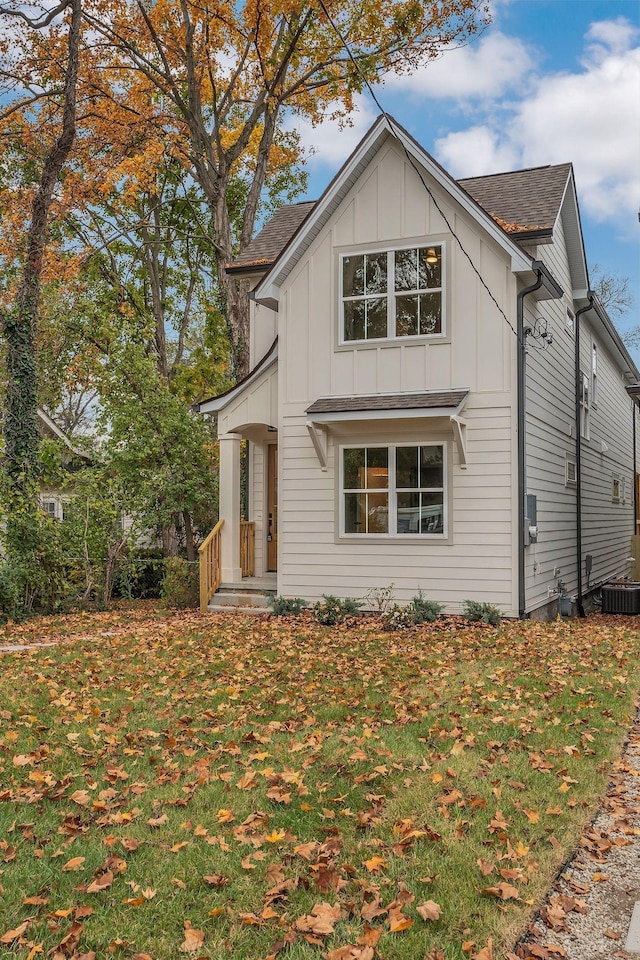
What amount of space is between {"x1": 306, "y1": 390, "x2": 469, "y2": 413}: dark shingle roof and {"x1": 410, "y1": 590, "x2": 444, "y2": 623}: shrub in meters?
2.83

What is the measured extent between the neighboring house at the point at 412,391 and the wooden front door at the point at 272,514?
2.25 feet

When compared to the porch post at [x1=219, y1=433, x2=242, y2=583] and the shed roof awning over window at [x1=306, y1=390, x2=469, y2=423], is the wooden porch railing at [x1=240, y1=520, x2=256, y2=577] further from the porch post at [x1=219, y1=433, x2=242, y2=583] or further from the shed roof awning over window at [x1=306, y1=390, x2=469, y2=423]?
the shed roof awning over window at [x1=306, y1=390, x2=469, y2=423]

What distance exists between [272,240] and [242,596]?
24.3 feet

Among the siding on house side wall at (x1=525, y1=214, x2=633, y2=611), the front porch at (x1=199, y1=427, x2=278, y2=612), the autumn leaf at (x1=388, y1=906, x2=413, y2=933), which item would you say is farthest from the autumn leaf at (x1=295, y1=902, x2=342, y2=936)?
the front porch at (x1=199, y1=427, x2=278, y2=612)

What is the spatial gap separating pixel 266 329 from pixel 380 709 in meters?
10.5

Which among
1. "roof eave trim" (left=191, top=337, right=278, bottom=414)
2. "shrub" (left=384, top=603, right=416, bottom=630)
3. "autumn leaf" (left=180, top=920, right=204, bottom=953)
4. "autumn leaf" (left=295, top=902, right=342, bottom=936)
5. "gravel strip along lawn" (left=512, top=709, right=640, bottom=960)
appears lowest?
"gravel strip along lawn" (left=512, top=709, right=640, bottom=960)

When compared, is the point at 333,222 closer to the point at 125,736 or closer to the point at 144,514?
the point at 144,514

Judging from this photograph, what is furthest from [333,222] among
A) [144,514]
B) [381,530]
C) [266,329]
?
[144,514]

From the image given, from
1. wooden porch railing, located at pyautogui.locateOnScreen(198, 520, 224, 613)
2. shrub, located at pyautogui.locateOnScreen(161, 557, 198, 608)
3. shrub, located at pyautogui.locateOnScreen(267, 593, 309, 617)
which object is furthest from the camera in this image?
shrub, located at pyautogui.locateOnScreen(161, 557, 198, 608)

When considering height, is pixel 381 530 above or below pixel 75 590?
above

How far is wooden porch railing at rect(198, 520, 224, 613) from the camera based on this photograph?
531 inches

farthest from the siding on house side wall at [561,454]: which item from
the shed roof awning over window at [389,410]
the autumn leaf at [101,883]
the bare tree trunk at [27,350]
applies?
the autumn leaf at [101,883]

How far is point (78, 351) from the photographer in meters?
20.0

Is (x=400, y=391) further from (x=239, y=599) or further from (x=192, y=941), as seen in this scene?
(x=192, y=941)
